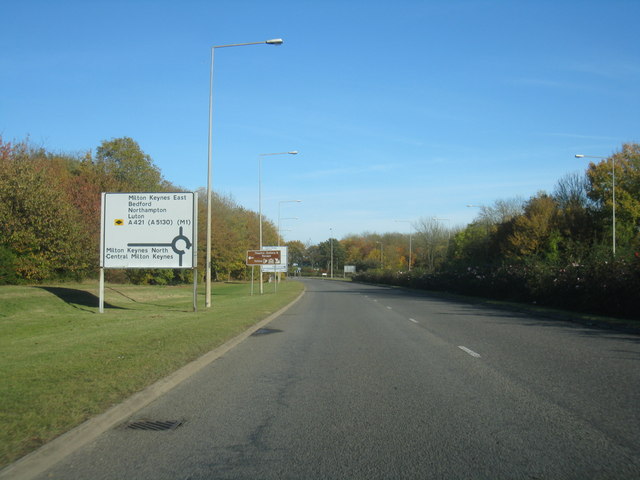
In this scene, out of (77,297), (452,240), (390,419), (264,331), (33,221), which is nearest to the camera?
(390,419)

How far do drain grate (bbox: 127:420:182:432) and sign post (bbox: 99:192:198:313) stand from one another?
1610 centimetres

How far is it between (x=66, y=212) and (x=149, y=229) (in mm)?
13718

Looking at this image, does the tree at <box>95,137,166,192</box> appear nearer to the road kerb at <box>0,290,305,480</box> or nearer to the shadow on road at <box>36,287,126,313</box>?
the shadow on road at <box>36,287,126,313</box>

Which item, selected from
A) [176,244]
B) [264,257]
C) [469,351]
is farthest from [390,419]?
[264,257]

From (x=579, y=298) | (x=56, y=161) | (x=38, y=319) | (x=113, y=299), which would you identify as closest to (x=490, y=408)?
(x=38, y=319)

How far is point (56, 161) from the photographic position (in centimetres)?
5044

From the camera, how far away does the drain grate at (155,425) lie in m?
6.43

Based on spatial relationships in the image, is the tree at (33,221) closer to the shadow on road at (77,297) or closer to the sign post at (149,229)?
the shadow on road at (77,297)

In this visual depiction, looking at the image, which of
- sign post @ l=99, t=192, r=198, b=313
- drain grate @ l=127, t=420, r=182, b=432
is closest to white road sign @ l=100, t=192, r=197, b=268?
sign post @ l=99, t=192, r=198, b=313

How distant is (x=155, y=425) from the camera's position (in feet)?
21.5

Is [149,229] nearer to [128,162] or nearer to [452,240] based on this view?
[128,162]

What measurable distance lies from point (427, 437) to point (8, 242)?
31.6 metres

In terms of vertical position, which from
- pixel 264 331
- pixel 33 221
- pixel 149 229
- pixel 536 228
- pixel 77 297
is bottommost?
pixel 264 331

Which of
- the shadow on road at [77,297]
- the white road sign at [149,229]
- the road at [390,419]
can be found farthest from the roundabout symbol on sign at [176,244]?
the road at [390,419]
